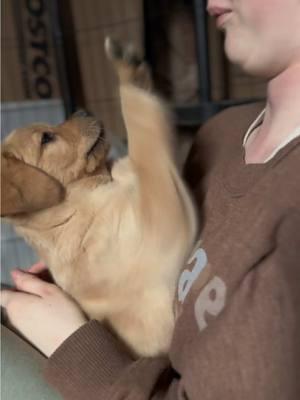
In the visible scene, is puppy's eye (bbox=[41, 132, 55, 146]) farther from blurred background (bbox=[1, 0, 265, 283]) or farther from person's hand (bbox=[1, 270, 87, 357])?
blurred background (bbox=[1, 0, 265, 283])

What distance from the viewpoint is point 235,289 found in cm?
63

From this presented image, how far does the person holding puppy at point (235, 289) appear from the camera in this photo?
1.96 feet

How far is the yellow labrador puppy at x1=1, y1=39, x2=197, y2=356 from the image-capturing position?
91cm

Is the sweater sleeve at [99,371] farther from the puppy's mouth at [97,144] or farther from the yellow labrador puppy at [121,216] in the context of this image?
the puppy's mouth at [97,144]

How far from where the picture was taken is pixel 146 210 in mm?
917

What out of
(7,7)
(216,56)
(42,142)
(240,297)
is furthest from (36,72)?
(240,297)

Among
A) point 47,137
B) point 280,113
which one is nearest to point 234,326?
point 280,113

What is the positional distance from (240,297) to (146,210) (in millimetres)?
329

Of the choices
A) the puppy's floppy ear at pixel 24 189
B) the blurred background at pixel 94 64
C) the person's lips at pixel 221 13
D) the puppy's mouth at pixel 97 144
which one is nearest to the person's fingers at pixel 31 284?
the puppy's floppy ear at pixel 24 189

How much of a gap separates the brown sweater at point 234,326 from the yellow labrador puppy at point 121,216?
108 millimetres

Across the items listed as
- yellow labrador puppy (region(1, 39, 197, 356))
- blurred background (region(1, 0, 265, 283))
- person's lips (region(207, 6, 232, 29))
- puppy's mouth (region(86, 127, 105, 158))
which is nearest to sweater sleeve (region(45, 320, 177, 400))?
yellow labrador puppy (region(1, 39, 197, 356))

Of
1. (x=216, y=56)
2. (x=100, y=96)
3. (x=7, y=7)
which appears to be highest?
(x=7, y=7)

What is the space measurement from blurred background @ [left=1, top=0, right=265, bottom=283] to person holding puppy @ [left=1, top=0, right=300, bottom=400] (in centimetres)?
111

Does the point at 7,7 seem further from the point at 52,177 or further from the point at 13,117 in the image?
the point at 52,177
